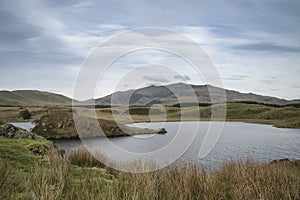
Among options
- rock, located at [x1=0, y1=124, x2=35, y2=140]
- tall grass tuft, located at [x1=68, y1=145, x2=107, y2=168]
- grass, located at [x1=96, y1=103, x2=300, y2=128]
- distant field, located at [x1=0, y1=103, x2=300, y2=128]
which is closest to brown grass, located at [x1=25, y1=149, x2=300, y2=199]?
tall grass tuft, located at [x1=68, y1=145, x2=107, y2=168]

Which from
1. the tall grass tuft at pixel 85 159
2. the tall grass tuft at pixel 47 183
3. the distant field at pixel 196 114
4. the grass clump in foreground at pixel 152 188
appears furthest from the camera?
the distant field at pixel 196 114

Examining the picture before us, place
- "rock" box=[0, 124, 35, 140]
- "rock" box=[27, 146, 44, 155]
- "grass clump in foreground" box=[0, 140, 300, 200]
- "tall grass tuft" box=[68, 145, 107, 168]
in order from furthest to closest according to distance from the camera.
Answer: "rock" box=[0, 124, 35, 140] → "tall grass tuft" box=[68, 145, 107, 168] → "rock" box=[27, 146, 44, 155] → "grass clump in foreground" box=[0, 140, 300, 200]

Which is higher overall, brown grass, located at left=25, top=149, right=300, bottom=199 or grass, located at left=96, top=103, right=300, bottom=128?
grass, located at left=96, top=103, right=300, bottom=128

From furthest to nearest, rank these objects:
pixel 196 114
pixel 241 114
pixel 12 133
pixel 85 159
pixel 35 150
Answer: pixel 241 114, pixel 196 114, pixel 12 133, pixel 85 159, pixel 35 150

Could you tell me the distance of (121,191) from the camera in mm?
5465

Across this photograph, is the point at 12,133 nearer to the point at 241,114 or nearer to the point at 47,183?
the point at 47,183

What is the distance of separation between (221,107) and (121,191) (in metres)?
81.7

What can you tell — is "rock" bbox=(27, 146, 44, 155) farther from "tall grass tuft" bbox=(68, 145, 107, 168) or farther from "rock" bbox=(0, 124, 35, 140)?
"rock" bbox=(0, 124, 35, 140)

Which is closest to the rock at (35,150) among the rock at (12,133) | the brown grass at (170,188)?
the rock at (12,133)

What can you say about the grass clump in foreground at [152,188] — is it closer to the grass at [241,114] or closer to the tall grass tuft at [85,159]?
the tall grass tuft at [85,159]

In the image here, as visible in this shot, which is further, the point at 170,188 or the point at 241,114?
the point at 241,114

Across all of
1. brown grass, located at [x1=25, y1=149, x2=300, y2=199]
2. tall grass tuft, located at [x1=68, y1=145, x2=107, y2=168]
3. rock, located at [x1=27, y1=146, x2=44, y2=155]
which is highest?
brown grass, located at [x1=25, y1=149, x2=300, y2=199]

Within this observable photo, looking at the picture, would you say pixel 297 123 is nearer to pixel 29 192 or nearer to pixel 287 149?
pixel 287 149

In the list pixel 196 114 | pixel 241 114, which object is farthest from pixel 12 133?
pixel 241 114
